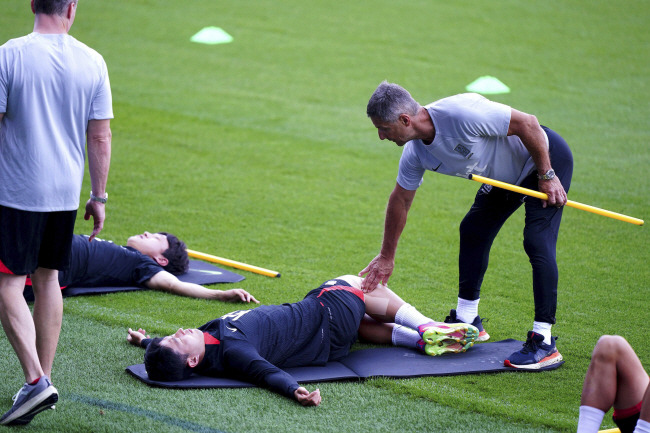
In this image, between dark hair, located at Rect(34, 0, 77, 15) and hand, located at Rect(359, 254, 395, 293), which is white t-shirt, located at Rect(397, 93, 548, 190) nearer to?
hand, located at Rect(359, 254, 395, 293)

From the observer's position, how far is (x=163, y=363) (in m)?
3.55

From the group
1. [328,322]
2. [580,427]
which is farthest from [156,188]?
[580,427]

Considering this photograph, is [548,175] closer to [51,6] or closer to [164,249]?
[51,6]

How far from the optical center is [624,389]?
2.78m

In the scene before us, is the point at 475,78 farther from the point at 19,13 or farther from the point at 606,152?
the point at 19,13

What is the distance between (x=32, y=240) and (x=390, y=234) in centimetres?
189

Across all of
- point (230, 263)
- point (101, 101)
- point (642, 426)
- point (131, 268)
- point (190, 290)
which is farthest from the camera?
point (230, 263)

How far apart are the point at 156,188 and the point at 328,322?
384 cm

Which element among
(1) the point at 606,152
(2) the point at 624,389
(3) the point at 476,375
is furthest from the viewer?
(1) the point at 606,152

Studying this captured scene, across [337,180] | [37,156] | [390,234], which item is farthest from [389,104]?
[337,180]

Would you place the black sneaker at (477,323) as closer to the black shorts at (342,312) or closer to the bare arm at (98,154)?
the black shorts at (342,312)

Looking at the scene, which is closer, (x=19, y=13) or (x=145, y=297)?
(x=145, y=297)

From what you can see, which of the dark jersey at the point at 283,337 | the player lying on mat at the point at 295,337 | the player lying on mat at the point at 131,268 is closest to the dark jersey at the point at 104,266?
the player lying on mat at the point at 131,268

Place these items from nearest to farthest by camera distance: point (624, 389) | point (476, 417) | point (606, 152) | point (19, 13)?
point (624, 389), point (476, 417), point (606, 152), point (19, 13)
